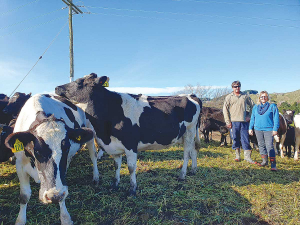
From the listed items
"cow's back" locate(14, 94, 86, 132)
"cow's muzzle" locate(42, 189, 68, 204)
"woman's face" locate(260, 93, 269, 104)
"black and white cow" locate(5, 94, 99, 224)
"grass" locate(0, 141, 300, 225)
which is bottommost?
"grass" locate(0, 141, 300, 225)

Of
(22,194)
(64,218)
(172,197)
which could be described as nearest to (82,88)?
(22,194)

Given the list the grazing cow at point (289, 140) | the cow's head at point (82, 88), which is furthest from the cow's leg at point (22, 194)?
the grazing cow at point (289, 140)

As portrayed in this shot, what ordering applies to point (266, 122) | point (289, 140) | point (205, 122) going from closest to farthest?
1. point (266, 122)
2. point (289, 140)
3. point (205, 122)

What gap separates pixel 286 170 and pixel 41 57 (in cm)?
1234

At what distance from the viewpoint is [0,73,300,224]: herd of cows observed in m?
2.68

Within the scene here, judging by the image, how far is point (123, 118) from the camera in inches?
171

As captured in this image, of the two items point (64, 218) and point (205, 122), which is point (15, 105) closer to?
point (64, 218)

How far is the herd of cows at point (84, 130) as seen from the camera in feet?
8.79

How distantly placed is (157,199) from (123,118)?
1968 mm

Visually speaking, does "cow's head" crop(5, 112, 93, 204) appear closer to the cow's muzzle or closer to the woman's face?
the cow's muzzle

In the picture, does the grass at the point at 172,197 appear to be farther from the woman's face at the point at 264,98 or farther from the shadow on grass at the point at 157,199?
the woman's face at the point at 264,98

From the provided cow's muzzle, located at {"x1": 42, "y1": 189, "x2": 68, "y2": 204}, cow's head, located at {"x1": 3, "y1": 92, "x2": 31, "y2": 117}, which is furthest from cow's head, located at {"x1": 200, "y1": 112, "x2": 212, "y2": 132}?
cow's muzzle, located at {"x1": 42, "y1": 189, "x2": 68, "y2": 204}

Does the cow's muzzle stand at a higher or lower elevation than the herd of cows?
lower

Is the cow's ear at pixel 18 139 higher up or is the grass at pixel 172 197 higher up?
the cow's ear at pixel 18 139
